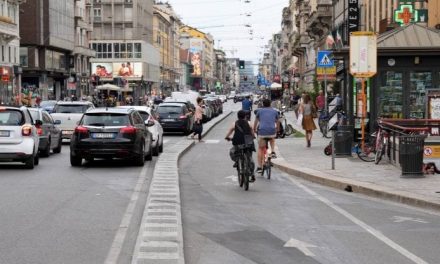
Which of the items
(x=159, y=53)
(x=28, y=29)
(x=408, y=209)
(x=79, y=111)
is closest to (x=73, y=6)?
(x=28, y=29)

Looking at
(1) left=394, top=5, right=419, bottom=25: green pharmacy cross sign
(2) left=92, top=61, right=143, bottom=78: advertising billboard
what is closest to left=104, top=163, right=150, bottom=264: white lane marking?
(1) left=394, top=5, right=419, bottom=25: green pharmacy cross sign

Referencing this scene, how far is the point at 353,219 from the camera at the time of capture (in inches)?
462

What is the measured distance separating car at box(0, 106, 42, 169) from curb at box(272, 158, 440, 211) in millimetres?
6413

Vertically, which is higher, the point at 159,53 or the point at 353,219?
the point at 159,53

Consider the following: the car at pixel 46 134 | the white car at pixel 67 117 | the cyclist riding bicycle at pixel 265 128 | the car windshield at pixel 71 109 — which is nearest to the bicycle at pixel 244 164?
the cyclist riding bicycle at pixel 265 128

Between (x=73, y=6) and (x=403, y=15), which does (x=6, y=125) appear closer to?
(x=403, y=15)

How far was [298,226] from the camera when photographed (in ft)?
36.0

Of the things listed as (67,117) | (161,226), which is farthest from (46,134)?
(161,226)

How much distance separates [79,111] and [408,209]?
63.8 ft

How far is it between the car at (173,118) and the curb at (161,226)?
775 inches

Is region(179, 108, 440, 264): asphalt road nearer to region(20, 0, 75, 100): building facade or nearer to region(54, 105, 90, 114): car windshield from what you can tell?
region(54, 105, 90, 114): car windshield

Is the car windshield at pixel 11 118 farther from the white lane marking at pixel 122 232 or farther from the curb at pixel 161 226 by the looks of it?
the white lane marking at pixel 122 232

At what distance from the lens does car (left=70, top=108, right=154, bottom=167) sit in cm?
2009

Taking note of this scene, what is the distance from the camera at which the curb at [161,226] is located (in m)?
8.48
